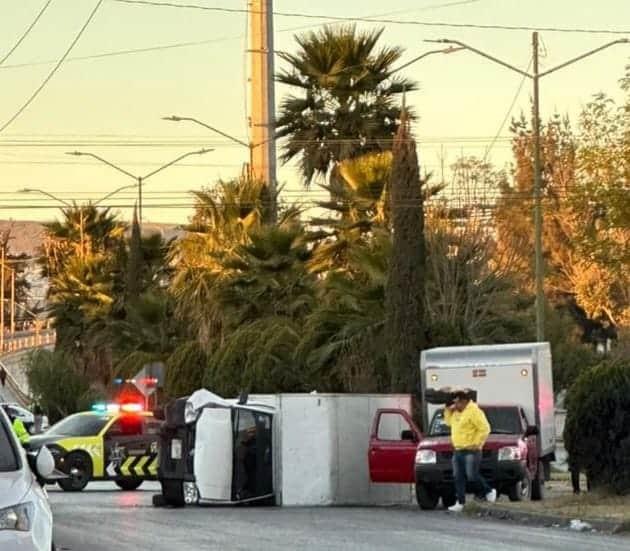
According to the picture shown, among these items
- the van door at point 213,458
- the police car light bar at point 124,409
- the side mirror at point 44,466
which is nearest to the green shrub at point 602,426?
the van door at point 213,458

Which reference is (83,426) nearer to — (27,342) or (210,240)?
(210,240)

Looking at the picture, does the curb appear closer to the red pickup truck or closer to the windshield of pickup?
the red pickup truck

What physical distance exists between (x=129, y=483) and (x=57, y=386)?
98.4 ft

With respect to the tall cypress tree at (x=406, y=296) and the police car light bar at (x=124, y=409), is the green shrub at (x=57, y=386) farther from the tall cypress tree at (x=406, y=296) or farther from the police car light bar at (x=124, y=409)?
the police car light bar at (x=124, y=409)

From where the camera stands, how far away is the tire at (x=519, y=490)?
24.8 meters

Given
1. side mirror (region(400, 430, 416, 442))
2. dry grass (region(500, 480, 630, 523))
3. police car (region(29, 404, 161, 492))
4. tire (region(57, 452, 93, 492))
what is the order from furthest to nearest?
police car (region(29, 404, 161, 492)), tire (region(57, 452, 93, 492)), side mirror (region(400, 430, 416, 442)), dry grass (region(500, 480, 630, 523))

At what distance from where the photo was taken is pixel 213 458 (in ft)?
82.7

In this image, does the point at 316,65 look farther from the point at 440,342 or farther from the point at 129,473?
the point at 129,473

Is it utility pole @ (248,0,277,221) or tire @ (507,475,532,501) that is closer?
tire @ (507,475,532,501)

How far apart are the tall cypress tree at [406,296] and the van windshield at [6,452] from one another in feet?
85.2

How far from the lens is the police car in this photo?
31188mm

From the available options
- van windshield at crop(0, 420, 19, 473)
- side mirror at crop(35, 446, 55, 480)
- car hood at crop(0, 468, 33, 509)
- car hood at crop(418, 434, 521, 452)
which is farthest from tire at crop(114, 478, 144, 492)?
car hood at crop(0, 468, 33, 509)

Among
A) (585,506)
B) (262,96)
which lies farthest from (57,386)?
(585,506)

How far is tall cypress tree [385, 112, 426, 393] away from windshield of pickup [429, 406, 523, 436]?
10640mm
